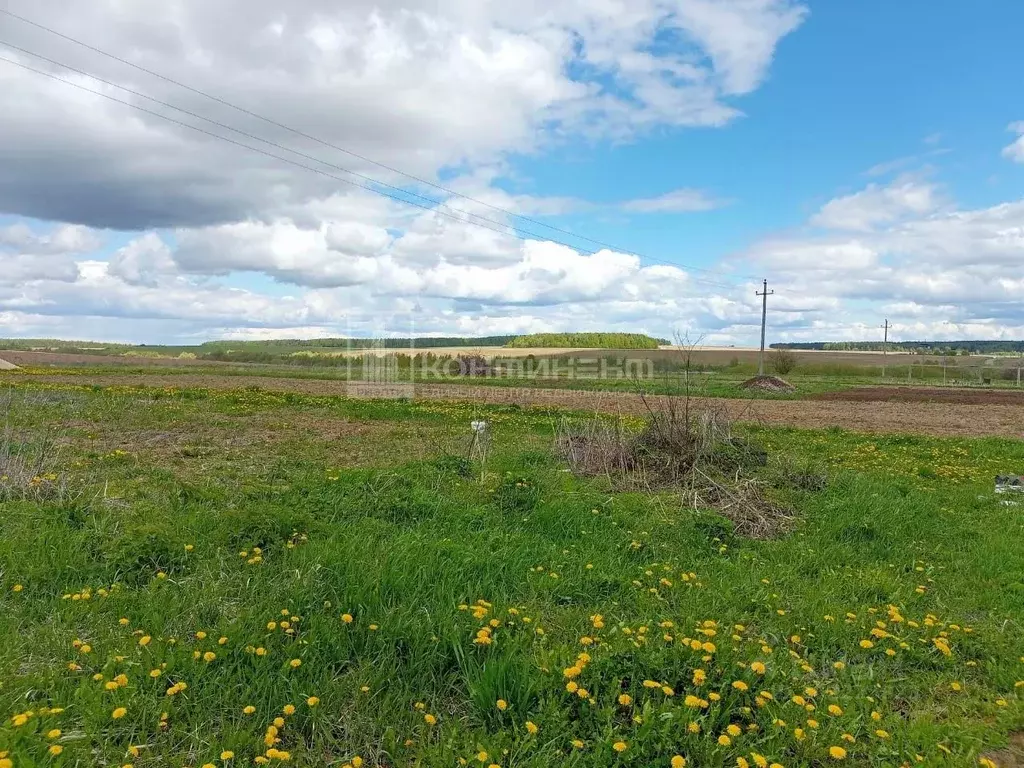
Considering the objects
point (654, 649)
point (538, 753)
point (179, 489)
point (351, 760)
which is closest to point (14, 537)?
point (179, 489)

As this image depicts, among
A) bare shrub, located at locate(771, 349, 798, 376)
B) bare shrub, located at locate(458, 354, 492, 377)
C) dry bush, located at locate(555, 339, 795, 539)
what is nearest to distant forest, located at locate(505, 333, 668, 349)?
bare shrub, located at locate(771, 349, 798, 376)

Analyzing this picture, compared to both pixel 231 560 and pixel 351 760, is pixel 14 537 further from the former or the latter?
pixel 351 760

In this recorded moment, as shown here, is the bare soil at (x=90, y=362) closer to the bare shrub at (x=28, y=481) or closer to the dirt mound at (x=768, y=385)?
the dirt mound at (x=768, y=385)

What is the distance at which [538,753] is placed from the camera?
2758 millimetres

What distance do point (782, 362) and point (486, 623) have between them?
5304 centimetres

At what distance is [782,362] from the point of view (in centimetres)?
5159

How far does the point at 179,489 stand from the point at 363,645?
12.5 feet

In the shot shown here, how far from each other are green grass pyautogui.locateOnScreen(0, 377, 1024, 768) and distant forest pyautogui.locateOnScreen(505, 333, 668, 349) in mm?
62004

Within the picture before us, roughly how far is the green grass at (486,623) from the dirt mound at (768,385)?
96.7ft

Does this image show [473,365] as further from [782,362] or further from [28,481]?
[28,481]

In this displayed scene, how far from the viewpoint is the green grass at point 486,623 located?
291cm

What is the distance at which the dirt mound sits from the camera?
36.0m

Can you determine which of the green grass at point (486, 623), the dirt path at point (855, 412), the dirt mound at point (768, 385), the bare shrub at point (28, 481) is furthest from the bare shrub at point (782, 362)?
the bare shrub at point (28, 481)

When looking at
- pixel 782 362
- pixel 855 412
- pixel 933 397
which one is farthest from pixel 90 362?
pixel 933 397
